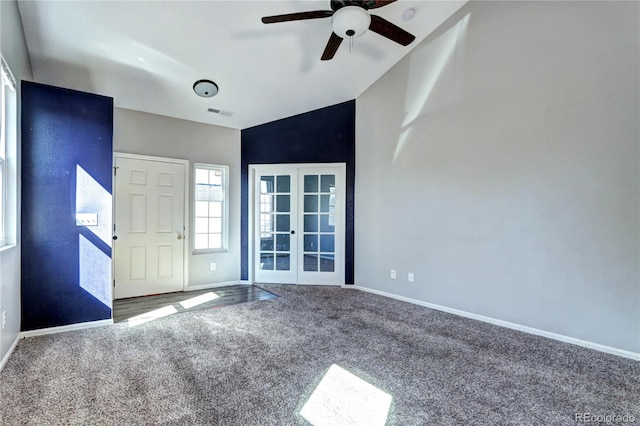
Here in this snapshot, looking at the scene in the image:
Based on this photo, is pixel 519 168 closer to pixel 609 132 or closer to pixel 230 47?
pixel 609 132

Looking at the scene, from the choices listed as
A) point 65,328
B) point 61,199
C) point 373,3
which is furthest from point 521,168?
point 65,328

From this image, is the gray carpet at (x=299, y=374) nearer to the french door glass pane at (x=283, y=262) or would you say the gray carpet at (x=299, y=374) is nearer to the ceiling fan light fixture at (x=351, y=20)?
the french door glass pane at (x=283, y=262)

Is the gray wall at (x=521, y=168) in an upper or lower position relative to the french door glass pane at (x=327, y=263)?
upper

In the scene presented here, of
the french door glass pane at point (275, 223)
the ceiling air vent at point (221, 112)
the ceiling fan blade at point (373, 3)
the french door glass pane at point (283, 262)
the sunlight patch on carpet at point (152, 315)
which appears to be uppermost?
the ceiling fan blade at point (373, 3)

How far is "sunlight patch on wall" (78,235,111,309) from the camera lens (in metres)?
3.26

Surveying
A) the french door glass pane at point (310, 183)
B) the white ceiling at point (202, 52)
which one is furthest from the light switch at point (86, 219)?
the french door glass pane at point (310, 183)

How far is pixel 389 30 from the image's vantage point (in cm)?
293

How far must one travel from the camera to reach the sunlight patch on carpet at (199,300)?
4.13m

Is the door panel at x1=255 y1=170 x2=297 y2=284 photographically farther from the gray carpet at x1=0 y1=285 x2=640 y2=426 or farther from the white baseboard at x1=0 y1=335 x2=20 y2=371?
the white baseboard at x1=0 y1=335 x2=20 y2=371

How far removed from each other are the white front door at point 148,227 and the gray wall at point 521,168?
3.13m

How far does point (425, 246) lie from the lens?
4.18 metres

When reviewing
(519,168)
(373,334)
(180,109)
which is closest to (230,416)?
(373,334)

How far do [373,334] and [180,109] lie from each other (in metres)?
4.03

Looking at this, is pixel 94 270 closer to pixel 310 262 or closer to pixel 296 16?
pixel 310 262
